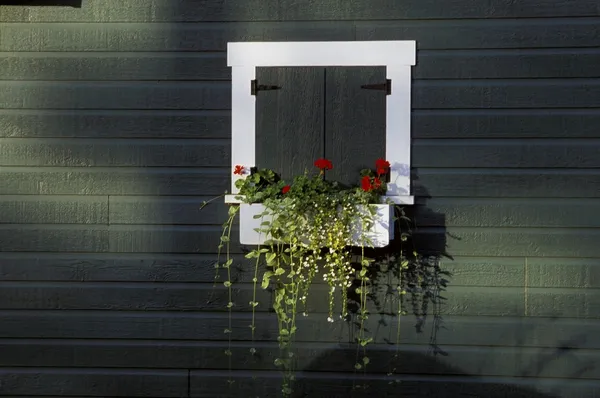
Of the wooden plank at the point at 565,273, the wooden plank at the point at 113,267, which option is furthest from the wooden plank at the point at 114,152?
the wooden plank at the point at 565,273

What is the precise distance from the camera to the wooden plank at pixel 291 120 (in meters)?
3.70

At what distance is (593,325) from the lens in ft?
11.9

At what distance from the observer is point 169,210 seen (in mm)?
3789

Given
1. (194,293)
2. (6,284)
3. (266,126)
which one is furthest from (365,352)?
(6,284)

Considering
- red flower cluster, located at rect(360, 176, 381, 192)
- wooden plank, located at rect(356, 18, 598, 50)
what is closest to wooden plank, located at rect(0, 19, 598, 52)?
wooden plank, located at rect(356, 18, 598, 50)

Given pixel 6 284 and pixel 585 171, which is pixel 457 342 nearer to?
pixel 585 171

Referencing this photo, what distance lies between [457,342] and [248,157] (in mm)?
1302

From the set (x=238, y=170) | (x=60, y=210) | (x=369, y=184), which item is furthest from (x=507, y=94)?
(x=60, y=210)

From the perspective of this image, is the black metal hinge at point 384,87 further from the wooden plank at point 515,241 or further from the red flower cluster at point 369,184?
the wooden plank at point 515,241

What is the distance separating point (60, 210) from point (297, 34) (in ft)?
4.64

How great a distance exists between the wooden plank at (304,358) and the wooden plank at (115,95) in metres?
1.14

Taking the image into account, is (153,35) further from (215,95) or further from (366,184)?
(366,184)

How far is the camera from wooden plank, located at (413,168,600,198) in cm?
364

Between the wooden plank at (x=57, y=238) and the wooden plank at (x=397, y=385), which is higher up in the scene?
the wooden plank at (x=57, y=238)
